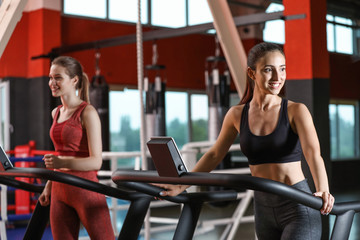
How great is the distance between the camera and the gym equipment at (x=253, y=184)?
1457 mm

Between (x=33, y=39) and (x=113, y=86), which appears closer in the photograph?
(x=33, y=39)

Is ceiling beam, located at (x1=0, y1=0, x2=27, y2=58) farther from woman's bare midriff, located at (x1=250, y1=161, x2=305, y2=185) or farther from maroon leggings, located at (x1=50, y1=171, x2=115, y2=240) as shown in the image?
woman's bare midriff, located at (x1=250, y1=161, x2=305, y2=185)

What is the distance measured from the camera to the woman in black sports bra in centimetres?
184

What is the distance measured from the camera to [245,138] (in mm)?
1957

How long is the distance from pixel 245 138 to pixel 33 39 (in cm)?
632

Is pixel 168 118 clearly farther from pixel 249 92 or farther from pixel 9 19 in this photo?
pixel 249 92

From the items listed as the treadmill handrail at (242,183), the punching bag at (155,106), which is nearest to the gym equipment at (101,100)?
the punching bag at (155,106)

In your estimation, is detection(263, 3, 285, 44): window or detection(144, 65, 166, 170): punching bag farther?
detection(263, 3, 285, 44): window

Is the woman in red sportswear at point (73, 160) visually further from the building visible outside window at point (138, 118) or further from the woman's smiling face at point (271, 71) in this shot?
the building visible outside window at point (138, 118)

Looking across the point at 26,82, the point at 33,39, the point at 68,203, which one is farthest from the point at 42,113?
the point at 68,203

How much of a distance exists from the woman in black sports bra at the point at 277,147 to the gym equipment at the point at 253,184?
0.45 ft

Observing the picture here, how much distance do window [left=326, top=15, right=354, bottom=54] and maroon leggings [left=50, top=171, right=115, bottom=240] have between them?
10263 mm

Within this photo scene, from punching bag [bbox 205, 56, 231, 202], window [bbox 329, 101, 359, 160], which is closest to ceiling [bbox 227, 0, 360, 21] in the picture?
window [bbox 329, 101, 359, 160]

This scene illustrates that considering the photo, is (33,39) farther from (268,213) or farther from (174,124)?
(268,213)
